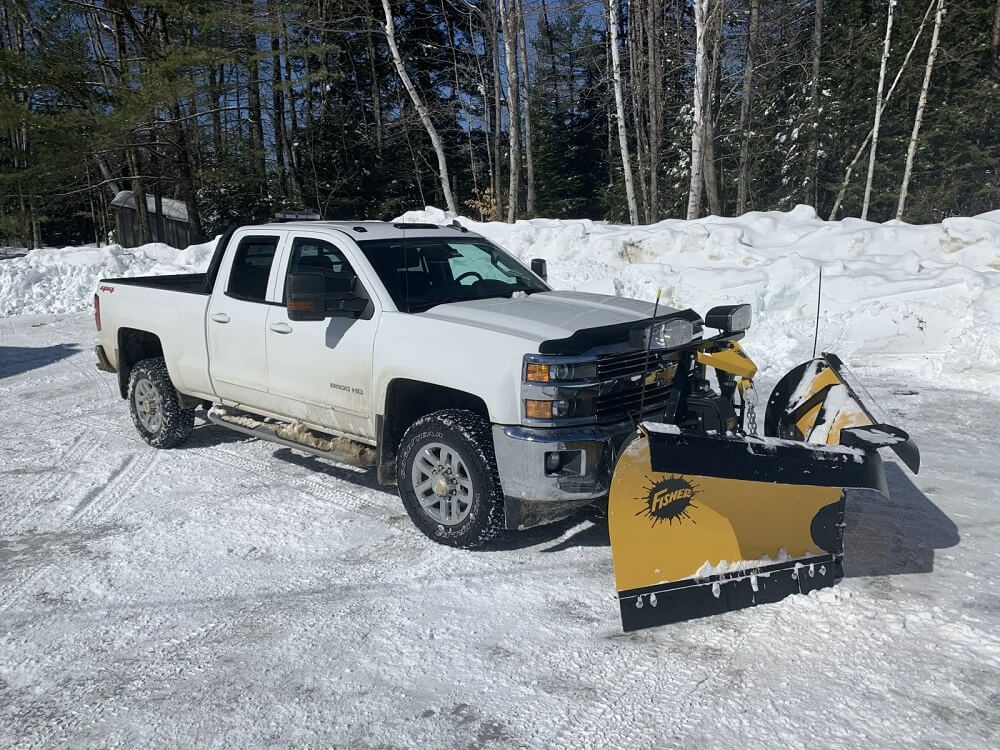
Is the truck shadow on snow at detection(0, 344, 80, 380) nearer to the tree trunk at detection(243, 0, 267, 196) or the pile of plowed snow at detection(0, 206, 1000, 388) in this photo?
the pile of plowed snow at detection(0, 206, 1000, 388)

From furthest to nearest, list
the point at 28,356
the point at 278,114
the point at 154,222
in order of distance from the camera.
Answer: the point at 278,114 < the point at 154,222 < the point at 28,356

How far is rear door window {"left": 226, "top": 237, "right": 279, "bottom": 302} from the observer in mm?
5887

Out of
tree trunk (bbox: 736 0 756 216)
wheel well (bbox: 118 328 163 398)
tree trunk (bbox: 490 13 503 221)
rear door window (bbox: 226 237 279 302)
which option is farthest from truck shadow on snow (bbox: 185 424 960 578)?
tree trunk (bbox: 490 13 503 221)

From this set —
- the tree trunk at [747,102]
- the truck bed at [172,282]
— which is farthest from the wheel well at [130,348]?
the tree trunk at [747,102]

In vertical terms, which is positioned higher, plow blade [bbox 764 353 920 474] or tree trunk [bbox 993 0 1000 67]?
tree trunk [bbox 993 0 1000 67]

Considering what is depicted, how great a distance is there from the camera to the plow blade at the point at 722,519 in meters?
3.49

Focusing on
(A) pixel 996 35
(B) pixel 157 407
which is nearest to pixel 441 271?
(B) pixel 157 407

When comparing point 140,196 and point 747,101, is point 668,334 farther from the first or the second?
point 140,196

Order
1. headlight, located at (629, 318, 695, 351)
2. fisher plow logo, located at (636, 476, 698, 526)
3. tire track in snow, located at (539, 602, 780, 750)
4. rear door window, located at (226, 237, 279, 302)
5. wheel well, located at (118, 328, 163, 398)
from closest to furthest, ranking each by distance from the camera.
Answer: tire track in snow, located at (539, 602, 780, 750)
fisher plow logo, located at (636, 476, 698, 526)
headlight, located at (629, 318, 695, 351)
rear door window, located at (226, 237, 279, 302)
wheel well, located at (118, 328, 163, 398)

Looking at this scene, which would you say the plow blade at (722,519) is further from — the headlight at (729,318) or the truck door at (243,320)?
the truck door at (243,320)

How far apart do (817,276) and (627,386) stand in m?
6.90

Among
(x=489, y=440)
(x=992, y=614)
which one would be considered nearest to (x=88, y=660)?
(x=489, y=440)

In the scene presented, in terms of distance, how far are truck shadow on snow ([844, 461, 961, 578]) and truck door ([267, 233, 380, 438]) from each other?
9.93 ft

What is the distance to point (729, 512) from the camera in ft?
12.2
